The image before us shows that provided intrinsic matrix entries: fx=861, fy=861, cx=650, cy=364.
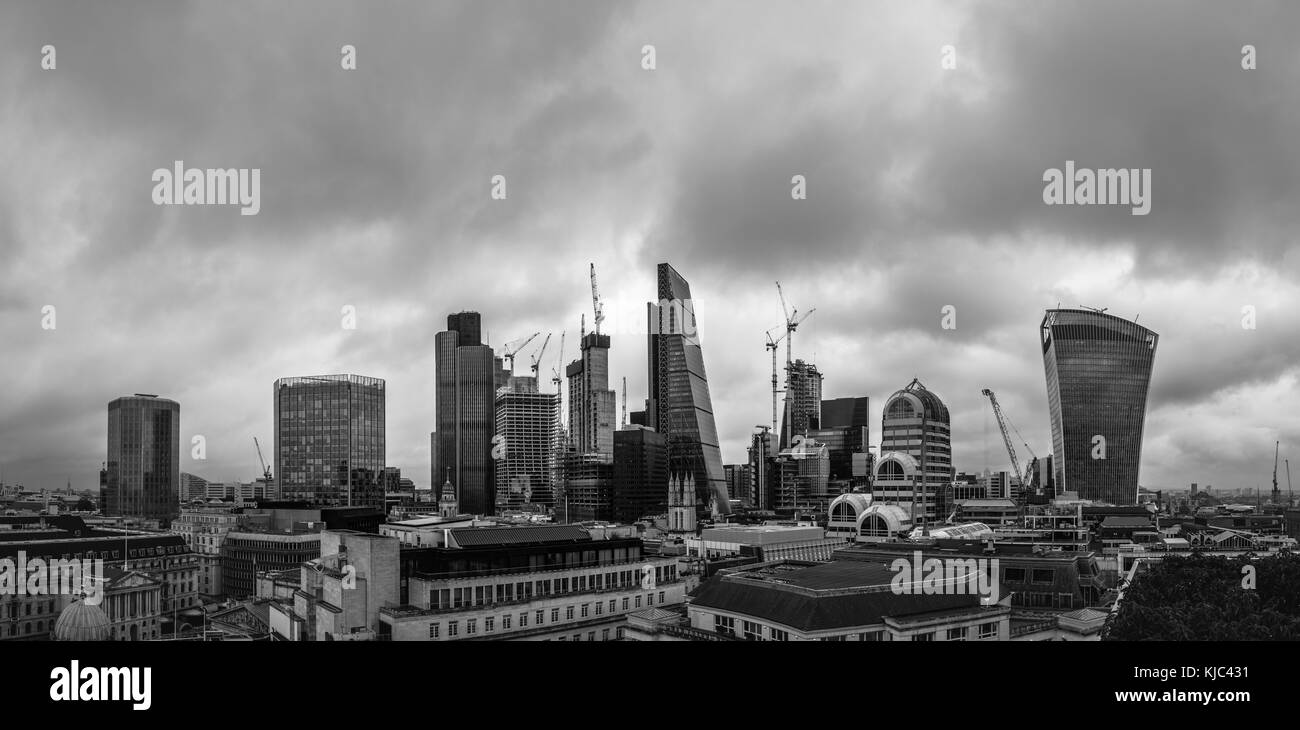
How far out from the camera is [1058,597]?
161 feet

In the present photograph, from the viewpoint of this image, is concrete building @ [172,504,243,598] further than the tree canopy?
Yes

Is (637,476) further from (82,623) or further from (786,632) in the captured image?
(786,632)

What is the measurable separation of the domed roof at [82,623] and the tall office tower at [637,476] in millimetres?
131635

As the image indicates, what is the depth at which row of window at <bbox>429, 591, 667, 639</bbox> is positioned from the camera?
3609cm

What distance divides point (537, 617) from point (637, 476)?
13893cm

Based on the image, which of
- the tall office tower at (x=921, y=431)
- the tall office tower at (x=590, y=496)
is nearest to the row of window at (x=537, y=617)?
the tall office tower at (x=921, y=431)

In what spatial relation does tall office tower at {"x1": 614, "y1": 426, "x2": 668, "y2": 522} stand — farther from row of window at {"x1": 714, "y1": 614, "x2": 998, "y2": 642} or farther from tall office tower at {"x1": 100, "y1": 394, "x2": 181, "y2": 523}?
row of window at {"x1": 714, "y1": 614, "x2": 998, "y2": 642}

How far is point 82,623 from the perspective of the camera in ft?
136

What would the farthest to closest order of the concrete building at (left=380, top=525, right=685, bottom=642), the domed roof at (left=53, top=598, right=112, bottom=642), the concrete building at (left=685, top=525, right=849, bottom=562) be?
the concrete building at (left=685, top=525, right=849, bottom=562) < the domed roof at (left=53, top=598, right=112, bottom=642) < the concrete building at (left=380, top=525, right=685, bottom=642)

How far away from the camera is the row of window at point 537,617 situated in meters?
36.1

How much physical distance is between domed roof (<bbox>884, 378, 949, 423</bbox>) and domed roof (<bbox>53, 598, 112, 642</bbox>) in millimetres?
112495

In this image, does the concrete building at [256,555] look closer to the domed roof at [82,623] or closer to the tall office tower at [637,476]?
the domed roof at [82,623]

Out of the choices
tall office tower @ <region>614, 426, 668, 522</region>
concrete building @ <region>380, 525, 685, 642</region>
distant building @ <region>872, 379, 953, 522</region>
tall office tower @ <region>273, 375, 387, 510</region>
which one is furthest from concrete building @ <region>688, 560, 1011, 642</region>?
tall office tower @ <region>273, 375, 387, 510</region>

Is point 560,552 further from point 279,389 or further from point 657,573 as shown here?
point 279,389
